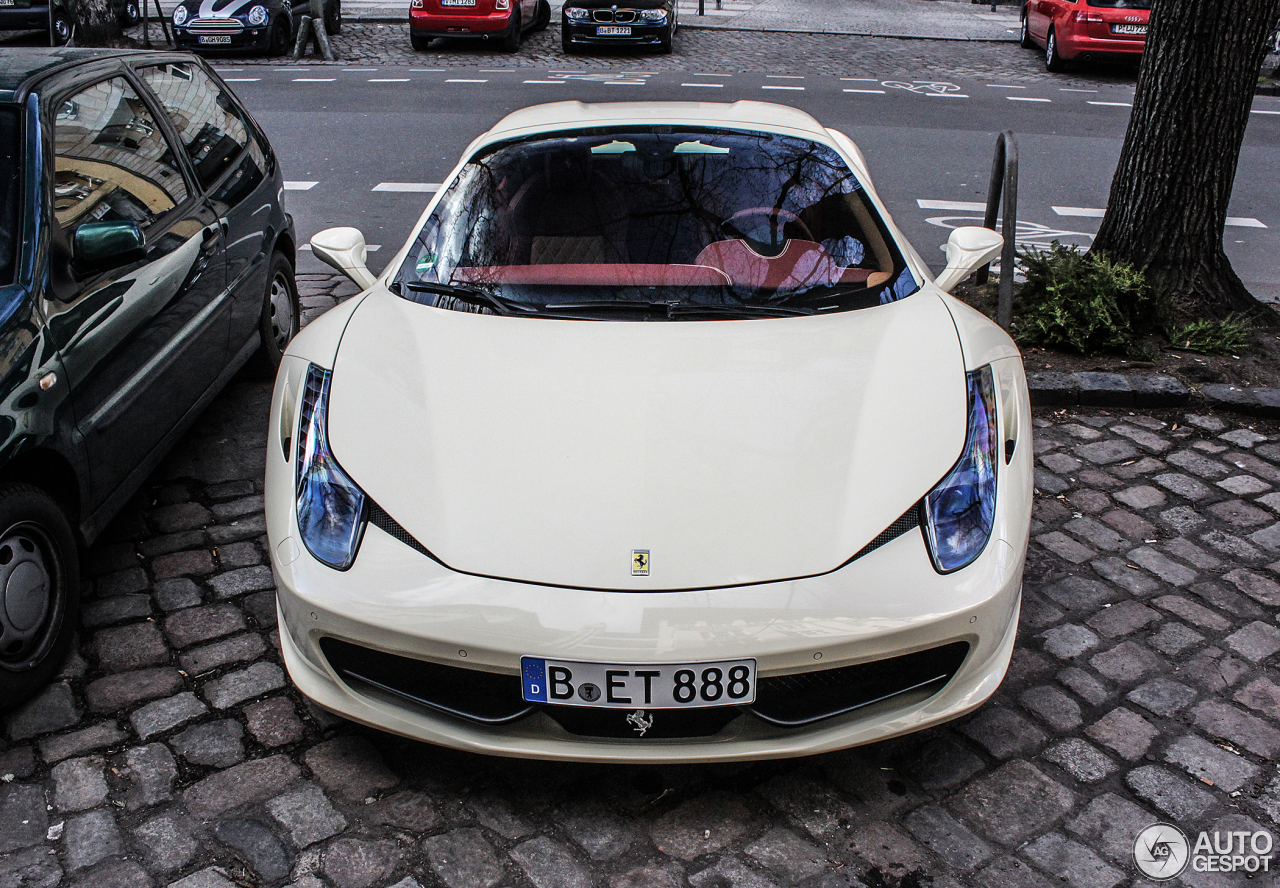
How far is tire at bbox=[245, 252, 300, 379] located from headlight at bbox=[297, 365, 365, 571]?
2252mm

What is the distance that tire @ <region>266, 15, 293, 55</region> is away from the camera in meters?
15.7

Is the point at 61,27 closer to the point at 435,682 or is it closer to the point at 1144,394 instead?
the point at 1144,394

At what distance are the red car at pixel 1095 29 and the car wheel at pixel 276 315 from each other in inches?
522

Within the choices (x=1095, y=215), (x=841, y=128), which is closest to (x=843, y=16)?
(x=841, y=128)

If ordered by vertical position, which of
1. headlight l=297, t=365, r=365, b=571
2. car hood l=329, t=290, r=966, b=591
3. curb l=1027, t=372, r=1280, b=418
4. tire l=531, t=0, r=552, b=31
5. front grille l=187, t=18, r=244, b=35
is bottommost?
curb l=1027, t=372, r=1280, b=418

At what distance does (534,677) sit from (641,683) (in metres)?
0.23

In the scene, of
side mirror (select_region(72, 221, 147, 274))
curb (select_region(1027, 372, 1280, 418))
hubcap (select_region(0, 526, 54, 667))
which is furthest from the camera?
curb (select_region(1027, 372, 1280, 418))

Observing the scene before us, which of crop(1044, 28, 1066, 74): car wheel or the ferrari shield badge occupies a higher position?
crop(1044, 28, 1066, 74): car wheel

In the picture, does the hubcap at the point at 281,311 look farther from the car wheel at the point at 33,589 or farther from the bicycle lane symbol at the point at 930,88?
the bicycle lane symbol at the point at 930,88

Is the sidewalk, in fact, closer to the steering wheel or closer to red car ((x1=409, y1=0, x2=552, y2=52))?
red car ((x1=409, y1=0, x2=552, y2=52))

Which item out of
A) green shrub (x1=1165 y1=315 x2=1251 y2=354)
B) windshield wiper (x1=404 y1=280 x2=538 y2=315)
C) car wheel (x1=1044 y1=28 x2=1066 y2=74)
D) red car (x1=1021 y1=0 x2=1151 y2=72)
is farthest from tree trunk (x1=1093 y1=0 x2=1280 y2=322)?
car wheel (x1=1044 y1=28 x2=1066 y2=74)

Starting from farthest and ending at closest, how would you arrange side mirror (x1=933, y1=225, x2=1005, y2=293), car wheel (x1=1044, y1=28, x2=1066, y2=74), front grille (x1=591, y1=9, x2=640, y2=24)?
front grille (x1=591, y1=9, x2=640, y2=24) → car wheel (x1=1044, y1=28, x2=1066, y2=74) → side mirror (x1=933, y1=225, x2=1005, y2=293)

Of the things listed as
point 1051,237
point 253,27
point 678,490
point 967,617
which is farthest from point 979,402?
point 253,27

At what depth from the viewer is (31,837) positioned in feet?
8.03
